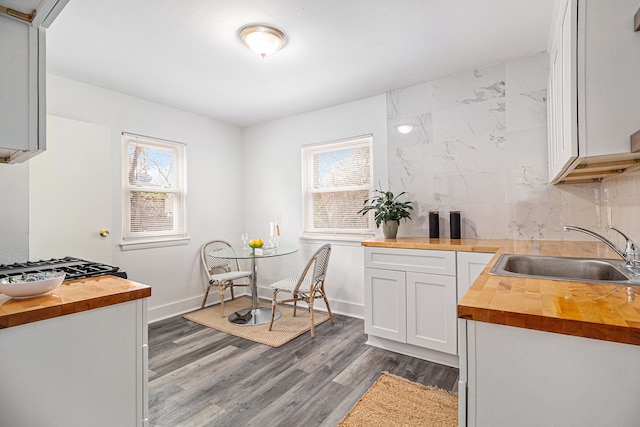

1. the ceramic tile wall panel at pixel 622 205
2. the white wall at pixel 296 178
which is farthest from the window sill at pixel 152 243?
the ceramic tile wall panel at pixel 622 205

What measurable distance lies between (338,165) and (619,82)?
2730 mm

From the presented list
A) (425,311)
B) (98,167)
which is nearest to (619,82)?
(425,311)

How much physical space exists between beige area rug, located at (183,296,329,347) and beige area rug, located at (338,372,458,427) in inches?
42.3

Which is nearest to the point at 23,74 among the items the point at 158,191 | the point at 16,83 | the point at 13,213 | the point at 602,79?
the point at 16,83

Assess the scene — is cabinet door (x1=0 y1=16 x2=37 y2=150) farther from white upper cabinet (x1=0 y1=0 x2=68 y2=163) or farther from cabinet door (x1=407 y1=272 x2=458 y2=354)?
cabinet door (x1=407 y1=272 x2=458 y2=354)

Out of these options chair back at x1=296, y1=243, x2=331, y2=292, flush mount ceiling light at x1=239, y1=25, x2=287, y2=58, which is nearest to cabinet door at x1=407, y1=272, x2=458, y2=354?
chair back at x1=296, y1=243, x2=331, y2=292

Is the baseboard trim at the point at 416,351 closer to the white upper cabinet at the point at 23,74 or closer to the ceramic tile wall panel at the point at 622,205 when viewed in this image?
the ceramic tile wall panel at the point at 622,205

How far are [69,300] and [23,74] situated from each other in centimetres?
101

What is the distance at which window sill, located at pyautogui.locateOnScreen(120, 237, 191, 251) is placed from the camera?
3.27 meters

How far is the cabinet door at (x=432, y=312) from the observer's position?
7.83 feet

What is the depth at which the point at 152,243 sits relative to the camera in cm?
348

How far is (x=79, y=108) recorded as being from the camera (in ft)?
9.73

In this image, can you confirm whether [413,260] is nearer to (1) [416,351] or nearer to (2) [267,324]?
(1) [416,351]

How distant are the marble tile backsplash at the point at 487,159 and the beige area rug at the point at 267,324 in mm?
1462
